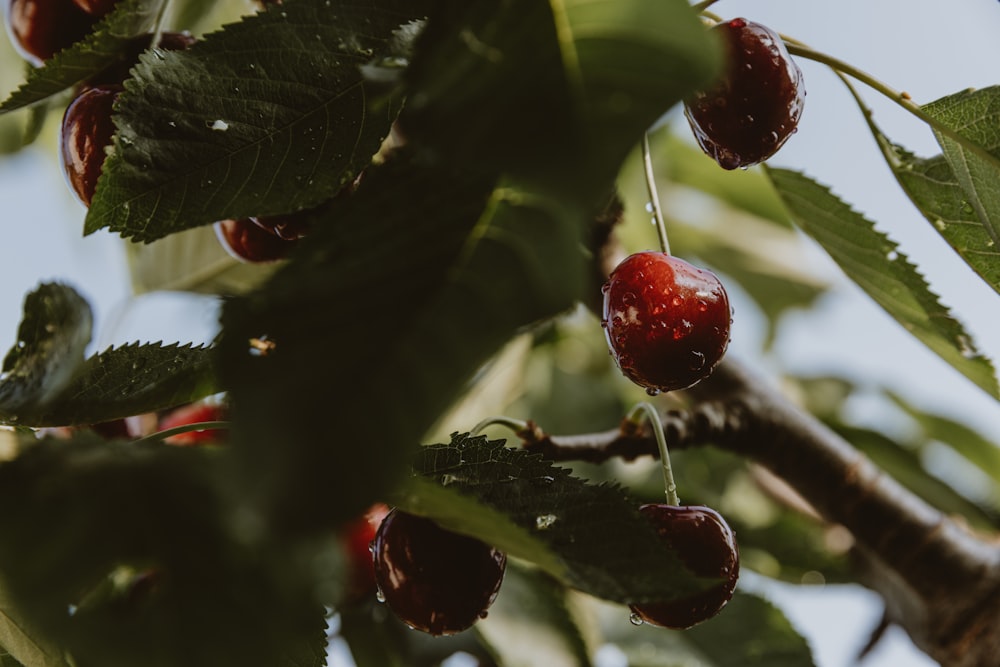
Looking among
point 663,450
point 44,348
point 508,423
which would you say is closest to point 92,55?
point 44,348

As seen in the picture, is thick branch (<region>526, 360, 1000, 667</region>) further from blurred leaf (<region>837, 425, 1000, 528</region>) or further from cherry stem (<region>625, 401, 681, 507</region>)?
blurred leaf (<region>837, 425, 1000, 528</region>)

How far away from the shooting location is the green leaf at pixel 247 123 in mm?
772

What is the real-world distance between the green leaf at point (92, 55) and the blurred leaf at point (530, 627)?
873 mm

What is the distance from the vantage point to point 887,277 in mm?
1033

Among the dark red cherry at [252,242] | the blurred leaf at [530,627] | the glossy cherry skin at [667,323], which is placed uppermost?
the glossy cherry skin at [667,323]

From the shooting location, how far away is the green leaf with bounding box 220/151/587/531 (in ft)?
1.35

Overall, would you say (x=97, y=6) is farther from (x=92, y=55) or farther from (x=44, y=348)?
(x=44, y=348)

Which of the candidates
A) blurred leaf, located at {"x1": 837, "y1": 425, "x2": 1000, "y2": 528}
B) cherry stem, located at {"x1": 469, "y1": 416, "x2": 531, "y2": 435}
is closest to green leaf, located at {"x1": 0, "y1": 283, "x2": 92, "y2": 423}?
cherry stem, located at {"x1": 469, "y1": 416, "x2": 531, "y2": 435}

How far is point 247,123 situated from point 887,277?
2.22 feet

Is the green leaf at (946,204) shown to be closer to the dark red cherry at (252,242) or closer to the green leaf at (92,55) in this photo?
the dark red cherry at (252,242)

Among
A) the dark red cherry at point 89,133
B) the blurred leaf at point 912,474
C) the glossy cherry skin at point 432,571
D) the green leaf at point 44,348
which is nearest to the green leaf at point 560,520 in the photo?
the glossy cherry skin at point 432,571

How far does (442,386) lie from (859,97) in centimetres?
81

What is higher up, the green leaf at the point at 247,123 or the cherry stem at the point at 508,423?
the green leaf at the point at 247,123

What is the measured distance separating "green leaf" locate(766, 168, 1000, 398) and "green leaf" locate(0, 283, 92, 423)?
2.47ft
